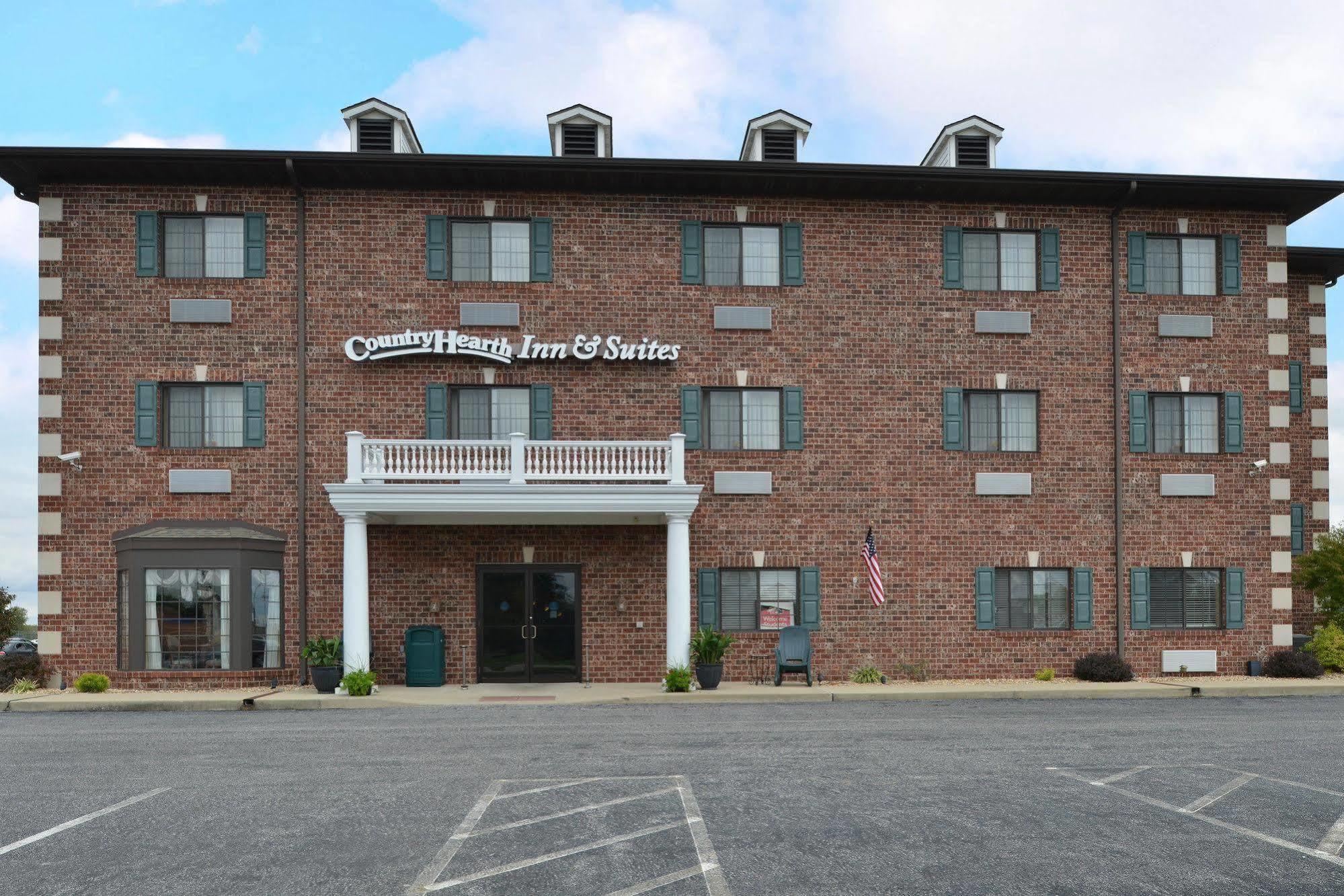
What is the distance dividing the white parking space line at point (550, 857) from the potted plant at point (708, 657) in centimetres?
1008

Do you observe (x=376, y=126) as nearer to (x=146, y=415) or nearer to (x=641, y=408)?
(x=146, y=415)

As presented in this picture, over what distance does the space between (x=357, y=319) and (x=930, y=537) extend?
1207 cm

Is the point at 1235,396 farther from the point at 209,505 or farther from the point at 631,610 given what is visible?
the point at 209,505

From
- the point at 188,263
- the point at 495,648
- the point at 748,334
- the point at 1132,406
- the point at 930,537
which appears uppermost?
the point at 188,263

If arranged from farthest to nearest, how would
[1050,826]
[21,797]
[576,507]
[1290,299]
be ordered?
[1290,299] < [576,507] < [21,797] < [1050,826]

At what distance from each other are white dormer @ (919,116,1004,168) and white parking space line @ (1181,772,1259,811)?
15.1 meters

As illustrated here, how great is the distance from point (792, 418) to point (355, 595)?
892cm

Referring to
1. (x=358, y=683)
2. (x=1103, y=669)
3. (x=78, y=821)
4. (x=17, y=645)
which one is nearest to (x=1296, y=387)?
(x=1103, y=669)

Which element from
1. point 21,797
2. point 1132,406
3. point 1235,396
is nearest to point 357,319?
point 21,797

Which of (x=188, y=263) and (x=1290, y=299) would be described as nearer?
(x=188, y=263)

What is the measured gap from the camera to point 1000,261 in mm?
21344

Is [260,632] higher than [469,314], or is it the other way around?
[469,314]

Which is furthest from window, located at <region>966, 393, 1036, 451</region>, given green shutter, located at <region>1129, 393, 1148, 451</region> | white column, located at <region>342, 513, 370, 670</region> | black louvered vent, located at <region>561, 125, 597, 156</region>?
white column, located at <region>342, 513, 370, 670</region>

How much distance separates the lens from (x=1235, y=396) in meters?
21.4
